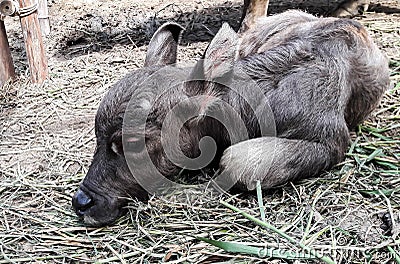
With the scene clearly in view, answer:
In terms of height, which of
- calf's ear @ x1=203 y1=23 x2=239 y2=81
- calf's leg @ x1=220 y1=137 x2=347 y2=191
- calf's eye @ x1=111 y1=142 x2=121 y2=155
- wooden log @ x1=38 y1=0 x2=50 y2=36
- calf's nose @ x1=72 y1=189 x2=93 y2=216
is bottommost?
wooden log @ x1=38 y1=0 x2=50 y2=36

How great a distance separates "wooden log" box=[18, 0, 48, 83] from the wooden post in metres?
0.21

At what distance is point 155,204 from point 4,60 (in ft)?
10.8

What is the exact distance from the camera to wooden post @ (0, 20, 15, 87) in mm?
6211

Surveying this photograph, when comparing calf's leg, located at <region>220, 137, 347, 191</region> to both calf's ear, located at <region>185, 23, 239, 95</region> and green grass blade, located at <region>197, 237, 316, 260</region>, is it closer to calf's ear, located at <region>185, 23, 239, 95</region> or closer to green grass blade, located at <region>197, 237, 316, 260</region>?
calf's ear, located at <region>185, 23, 239, 95</region>

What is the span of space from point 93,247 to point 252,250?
3.44 feet

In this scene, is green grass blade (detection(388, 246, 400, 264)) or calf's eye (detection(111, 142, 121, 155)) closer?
green grass blade (detection(388, 246, 400, 264))

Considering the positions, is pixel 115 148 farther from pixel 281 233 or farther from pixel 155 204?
pixel 281 233

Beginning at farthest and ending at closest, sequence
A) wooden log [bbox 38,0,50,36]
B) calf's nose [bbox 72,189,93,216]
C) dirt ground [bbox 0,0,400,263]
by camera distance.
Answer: wooden log [bbox 38,0,50,36]
calf's nose [bbox 72,189,93,216]
dirt ground [bbox 0,0,400,263]

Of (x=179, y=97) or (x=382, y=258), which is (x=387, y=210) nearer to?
(x=382, y=258)

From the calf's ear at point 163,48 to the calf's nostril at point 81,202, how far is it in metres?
1.20

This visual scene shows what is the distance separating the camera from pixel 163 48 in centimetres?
442

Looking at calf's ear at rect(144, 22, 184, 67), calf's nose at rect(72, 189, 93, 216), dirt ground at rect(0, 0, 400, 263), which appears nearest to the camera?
dirt ground at rect(0, 0, 400, 263)

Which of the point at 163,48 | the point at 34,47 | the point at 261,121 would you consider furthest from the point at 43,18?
the point at 261,121

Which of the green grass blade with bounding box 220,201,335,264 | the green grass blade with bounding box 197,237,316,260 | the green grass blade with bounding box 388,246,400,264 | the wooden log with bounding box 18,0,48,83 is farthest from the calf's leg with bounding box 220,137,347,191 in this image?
the wooden log with bounding box 18,0,48,83
